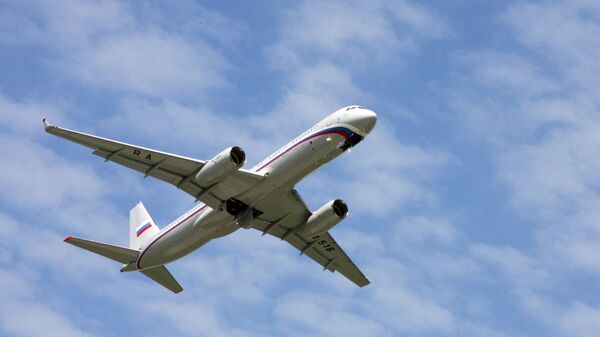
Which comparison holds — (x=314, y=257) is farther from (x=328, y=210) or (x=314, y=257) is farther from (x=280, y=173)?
(x=280, y=173)

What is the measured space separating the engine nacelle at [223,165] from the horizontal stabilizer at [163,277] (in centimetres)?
1263

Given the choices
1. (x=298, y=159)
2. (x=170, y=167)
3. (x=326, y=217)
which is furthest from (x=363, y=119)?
(x=170, y=167)

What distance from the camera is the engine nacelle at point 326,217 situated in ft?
230

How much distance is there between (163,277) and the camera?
74562 mm

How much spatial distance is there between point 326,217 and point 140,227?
50.5 feet

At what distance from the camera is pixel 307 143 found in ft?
211

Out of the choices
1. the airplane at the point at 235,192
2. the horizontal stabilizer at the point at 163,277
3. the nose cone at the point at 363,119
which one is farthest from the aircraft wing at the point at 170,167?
the horizontal stabilizer at the point at 163,277

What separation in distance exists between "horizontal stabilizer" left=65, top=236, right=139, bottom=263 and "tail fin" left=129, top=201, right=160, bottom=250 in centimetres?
236

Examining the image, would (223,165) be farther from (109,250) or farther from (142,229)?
(142,229)

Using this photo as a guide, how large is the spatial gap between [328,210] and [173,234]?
34.3 ft

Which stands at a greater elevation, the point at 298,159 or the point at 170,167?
the point at 298,159

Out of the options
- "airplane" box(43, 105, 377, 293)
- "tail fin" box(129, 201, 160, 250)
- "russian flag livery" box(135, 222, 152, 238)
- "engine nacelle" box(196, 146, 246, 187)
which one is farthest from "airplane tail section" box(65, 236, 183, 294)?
"engine nacelle" box(196, 146, 246, 187)

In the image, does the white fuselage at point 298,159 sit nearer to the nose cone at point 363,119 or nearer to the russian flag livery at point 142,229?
the nose cone at point 363,119

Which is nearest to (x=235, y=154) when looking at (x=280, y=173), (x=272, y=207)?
(x=280, y=173)
